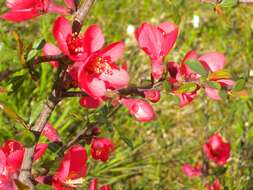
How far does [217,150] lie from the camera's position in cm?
212

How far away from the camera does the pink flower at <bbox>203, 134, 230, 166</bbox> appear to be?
2119 millimetres

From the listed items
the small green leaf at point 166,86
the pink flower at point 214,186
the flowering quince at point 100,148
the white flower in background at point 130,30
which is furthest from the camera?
the white flower in background at point 130,30

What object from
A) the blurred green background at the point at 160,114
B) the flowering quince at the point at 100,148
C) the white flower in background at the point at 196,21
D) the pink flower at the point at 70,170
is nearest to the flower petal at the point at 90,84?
the pink flower at the point at 70,170

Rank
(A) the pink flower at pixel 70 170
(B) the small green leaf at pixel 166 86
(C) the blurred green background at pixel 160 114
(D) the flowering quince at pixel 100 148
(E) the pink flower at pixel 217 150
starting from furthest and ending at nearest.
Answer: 1. (C) the blurred green background at pixel 160 114
2. (E) the pink flower at pixel 217 150
3. (D) the flowering quince at pixel 100 148
4. (A) the pink flower at pixel 70 170
5. (B) the small green leaf at pixel 166 86

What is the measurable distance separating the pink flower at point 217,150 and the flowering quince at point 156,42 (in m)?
1.14

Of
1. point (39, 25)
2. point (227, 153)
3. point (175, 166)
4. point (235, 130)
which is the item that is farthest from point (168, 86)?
point (39, 25)

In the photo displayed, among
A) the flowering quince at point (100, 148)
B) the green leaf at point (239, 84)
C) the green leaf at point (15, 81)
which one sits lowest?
the flowering quince at point (100, 148)

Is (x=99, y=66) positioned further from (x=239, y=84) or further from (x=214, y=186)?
(x=214, y=186)

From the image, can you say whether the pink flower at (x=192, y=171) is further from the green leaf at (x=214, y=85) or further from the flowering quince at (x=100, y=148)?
the green leaf at (x=214, y=85)

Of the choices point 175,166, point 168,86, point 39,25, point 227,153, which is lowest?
point 175,166

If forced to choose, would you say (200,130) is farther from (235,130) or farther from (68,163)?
(68,163)

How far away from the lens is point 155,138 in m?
2.68

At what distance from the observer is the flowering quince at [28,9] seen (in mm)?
933

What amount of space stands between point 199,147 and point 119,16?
3.67ft
